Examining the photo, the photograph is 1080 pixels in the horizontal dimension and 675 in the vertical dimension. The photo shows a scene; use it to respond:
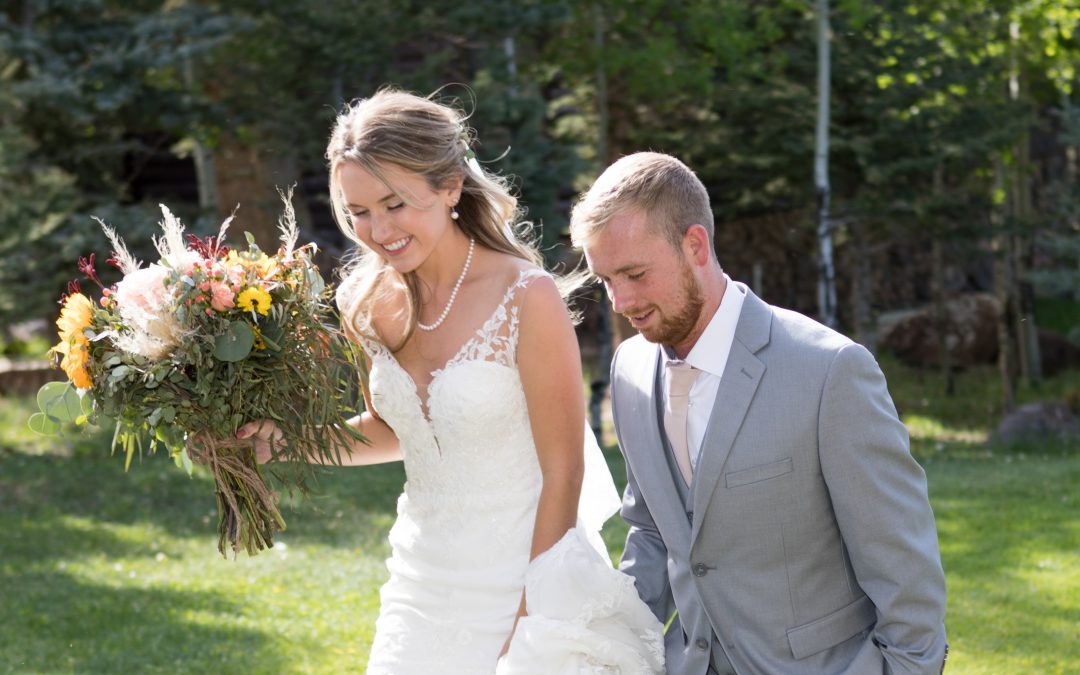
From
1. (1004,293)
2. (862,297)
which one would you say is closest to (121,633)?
(862,297)

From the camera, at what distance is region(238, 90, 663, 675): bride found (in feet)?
10.6

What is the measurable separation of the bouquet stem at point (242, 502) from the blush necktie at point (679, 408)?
1.14 meters

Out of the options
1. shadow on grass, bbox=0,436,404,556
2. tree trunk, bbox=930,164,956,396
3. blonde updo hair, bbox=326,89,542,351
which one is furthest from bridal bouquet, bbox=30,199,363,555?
tree trunk, bbox=930,164,956,396

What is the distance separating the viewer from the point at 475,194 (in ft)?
11.8

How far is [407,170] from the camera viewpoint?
11.0 feet

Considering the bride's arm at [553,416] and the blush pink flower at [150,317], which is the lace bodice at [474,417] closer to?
the bride's arm at [553,416]

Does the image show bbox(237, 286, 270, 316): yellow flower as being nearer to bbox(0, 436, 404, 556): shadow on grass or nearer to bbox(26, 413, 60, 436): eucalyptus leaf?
bbox(26, 413, 60, 436): eucalyptus leaf

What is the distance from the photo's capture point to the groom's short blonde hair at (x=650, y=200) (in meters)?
2.89

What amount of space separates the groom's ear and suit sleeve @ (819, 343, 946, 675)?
389 millimetres

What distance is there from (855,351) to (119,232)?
36.6ft

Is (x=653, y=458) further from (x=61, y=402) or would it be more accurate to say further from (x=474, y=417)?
(x=61, y=402)

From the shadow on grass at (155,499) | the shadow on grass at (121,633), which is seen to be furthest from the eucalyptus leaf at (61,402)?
the shadow on grass at (155,499)

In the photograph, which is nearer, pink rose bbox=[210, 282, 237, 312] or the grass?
pink rose bbox=[210, 282, 237, 312]

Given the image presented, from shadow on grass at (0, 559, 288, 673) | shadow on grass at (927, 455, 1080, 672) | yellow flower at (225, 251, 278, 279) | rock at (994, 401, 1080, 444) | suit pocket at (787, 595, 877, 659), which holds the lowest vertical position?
rock at (994, 401, 1080, 444)
